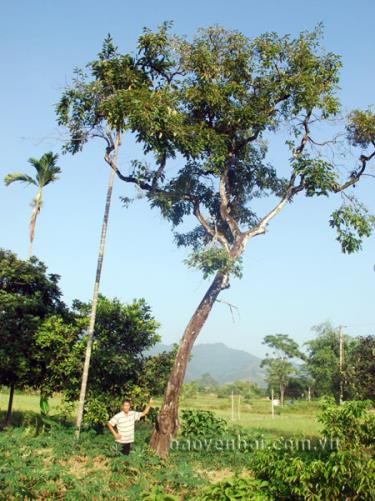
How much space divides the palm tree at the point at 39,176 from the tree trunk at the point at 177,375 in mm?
15251

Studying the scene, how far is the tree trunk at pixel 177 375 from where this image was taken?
51.3 feet

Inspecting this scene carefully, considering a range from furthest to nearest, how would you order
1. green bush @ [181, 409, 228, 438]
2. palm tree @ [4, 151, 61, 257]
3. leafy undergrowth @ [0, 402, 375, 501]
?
palm tree @ [4, 151, 61, 257], green bush @ [181, 409, 228, 438], leafy undergrowth @ [0, 402, 375, 501]

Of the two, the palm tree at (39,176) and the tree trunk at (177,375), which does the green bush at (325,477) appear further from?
the palm tree at (39,176)

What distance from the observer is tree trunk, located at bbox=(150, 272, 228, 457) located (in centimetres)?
1565

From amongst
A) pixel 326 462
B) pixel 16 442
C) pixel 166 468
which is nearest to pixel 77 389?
pixel 16 442

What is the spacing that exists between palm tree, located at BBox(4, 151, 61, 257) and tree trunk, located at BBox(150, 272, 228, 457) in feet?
50.0

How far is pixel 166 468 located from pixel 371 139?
13854mm

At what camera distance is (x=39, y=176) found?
29.5 metres

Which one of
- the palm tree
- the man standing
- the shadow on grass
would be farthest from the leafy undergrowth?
the palm tree

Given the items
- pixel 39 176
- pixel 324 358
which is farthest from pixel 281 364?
pixel 39 176

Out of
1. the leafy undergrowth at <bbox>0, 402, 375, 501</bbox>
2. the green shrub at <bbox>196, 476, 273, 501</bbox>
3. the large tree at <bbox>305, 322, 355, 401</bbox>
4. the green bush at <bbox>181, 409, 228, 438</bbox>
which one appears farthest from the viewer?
the large tree at <bbox>305, 322, 355, 401</bbox>

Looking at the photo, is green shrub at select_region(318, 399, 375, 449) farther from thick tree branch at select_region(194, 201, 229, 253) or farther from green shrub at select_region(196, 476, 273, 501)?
thick tree branch at select_region(194, 201, 229, 253)

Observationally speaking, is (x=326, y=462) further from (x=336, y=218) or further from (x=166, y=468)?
(x=336, y=218)

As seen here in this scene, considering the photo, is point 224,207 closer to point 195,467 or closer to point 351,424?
point 195,467
